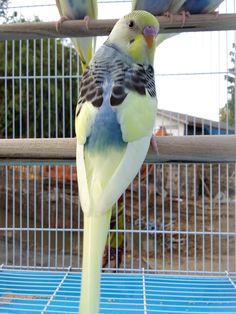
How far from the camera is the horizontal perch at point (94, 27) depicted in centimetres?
78

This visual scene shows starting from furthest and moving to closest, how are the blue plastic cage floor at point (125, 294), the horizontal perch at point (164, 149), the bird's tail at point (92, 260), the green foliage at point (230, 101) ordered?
the green foliage at point (230, 101)
the blue plastic cage floor at point (125, 294)
the horizontal perch at point (164, 149)
the bird's tail at point (92, 260)

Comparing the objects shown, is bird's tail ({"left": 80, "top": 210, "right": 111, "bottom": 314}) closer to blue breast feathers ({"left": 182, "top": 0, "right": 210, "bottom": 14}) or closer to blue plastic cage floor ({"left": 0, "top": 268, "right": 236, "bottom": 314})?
blue plastic cage floor ({"left": 0, "top": 268, "right": 236, "bottom": 314})

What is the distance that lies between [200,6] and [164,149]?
1.11ft

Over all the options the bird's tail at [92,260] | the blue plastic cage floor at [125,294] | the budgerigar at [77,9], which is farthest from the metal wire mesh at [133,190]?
the bird's tail at [92,260]

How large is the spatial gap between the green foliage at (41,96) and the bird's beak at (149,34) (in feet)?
3.37

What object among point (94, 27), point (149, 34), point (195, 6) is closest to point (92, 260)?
point (149, 34)

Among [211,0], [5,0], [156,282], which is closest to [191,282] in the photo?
[156,282]

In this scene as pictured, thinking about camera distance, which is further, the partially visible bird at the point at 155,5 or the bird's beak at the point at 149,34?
the partially visible bird at the point at 155,5

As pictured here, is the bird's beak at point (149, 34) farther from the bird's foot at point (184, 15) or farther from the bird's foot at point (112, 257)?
the bird's foot at point (112, 257)

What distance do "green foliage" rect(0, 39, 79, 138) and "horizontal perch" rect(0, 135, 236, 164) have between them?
1.02 m

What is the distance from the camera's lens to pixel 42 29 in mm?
810

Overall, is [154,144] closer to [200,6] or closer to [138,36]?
[138,36]

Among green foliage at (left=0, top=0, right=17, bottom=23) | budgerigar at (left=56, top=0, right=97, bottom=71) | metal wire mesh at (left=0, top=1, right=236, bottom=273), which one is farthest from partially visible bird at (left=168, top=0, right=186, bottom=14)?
green foliage at (left=0, top=0, right=17, bottom=23)

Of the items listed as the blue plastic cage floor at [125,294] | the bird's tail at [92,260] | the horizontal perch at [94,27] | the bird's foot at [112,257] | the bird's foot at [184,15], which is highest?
the bird's foot at [184,15]
